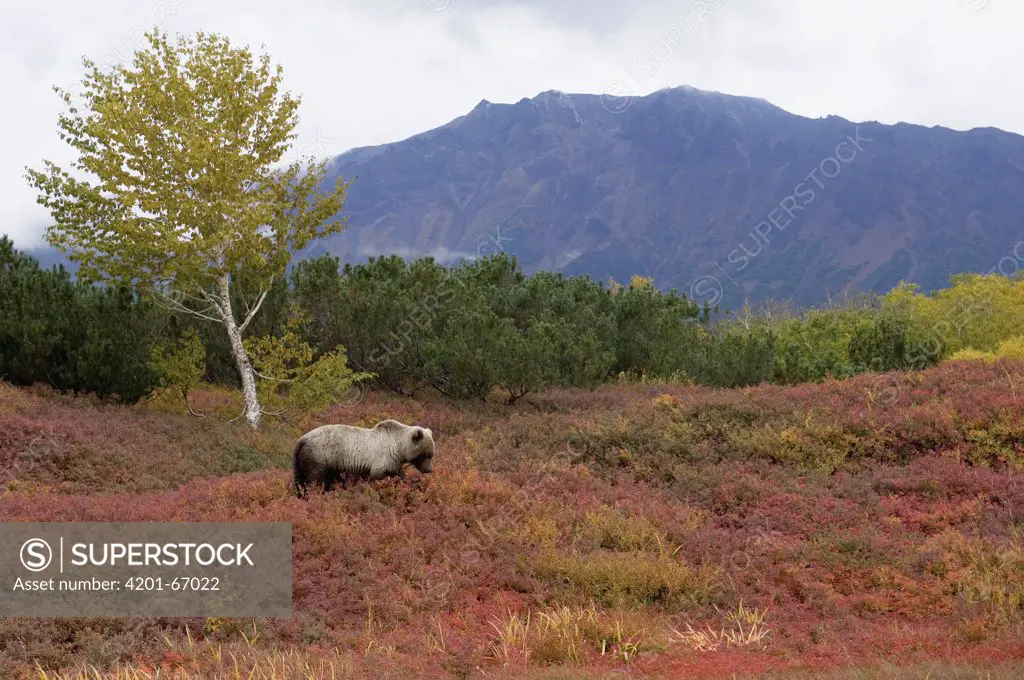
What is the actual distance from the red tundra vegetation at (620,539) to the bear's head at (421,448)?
272 mm

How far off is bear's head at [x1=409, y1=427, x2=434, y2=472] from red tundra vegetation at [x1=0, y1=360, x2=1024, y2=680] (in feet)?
0.89

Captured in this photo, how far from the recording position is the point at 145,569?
8.80 metres

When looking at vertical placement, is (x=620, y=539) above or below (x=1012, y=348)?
below

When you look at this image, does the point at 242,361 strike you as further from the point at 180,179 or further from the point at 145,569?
the point at 145,569

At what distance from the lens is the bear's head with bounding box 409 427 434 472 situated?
11.2 meters

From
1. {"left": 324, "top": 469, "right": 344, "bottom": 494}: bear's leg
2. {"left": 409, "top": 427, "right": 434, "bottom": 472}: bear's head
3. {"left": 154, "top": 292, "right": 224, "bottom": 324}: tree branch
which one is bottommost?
{"left": 324, "top": 469, "right": 344, "bottom": 494}: bear's leg

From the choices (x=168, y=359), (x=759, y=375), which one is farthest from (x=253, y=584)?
(x=759, y=375)

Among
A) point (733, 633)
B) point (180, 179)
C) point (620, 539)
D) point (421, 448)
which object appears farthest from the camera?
point (180, 179)

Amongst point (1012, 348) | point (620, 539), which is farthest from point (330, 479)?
point (1012, 348)

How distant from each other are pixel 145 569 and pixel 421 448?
4122 millimetres

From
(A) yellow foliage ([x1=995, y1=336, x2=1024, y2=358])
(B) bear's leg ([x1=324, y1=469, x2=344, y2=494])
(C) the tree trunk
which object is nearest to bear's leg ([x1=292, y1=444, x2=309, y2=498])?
(B) bear's leg ([x1=324, y1=469, x2=344, y2=494])

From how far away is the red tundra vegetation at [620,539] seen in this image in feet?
22.0

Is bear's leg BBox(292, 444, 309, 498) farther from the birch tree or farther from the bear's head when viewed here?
the birch tree

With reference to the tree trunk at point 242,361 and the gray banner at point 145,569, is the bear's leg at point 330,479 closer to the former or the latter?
the gray banner at point 145,569
